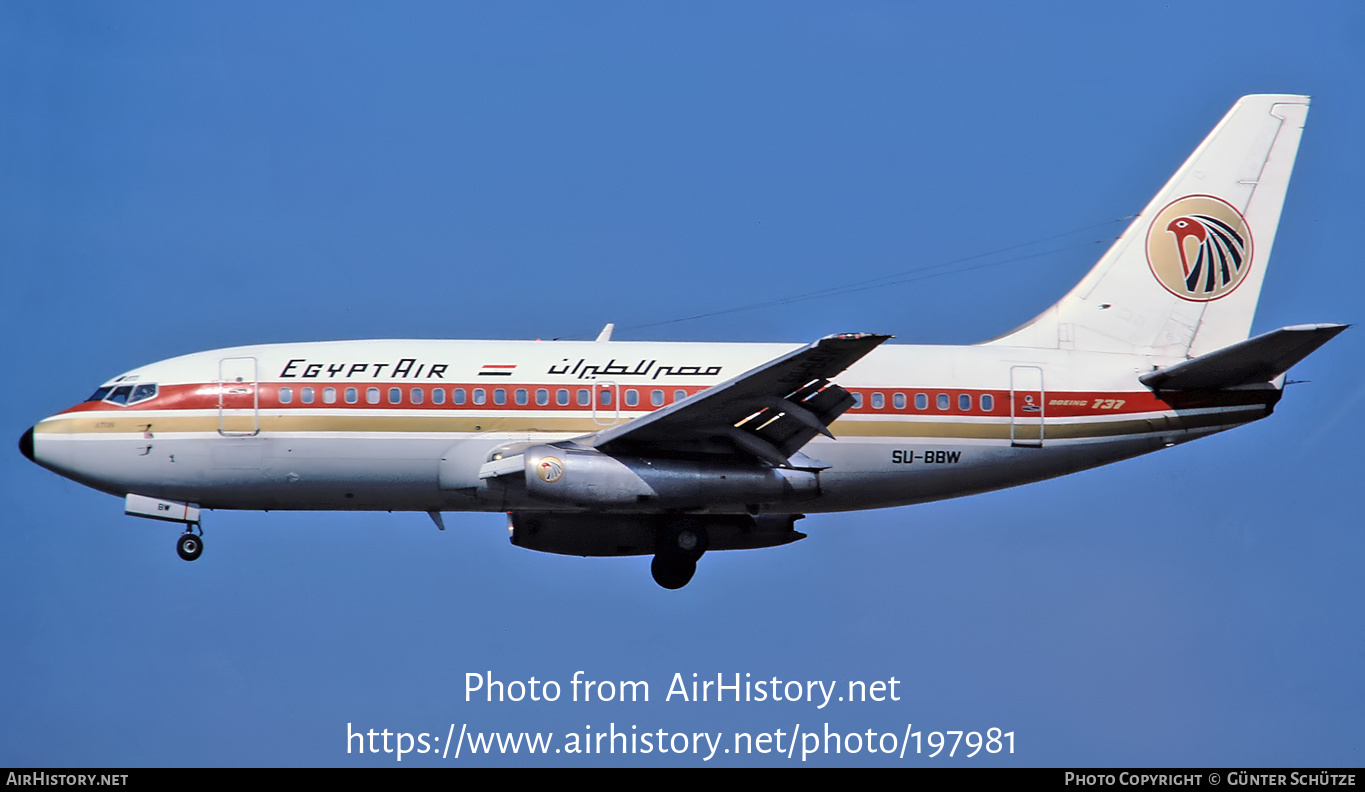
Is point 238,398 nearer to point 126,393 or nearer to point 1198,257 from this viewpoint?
point 126,393

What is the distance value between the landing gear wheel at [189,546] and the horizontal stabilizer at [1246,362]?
63.4ft

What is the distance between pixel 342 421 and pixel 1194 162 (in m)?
19.4

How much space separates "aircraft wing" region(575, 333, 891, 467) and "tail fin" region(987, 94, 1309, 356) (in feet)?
20.0

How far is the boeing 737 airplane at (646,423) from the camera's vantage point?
35531 mm

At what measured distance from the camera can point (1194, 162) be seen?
40.8m

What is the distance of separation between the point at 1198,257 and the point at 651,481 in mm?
13485

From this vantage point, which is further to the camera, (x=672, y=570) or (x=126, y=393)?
(x=672, y=570)

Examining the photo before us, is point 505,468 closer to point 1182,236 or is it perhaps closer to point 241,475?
point 241,475

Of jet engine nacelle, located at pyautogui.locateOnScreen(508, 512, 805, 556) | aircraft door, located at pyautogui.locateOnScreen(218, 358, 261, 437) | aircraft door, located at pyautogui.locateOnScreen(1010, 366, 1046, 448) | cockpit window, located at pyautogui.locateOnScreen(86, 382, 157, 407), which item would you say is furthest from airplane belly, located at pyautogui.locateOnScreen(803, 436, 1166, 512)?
cockpit window, located at pyautogui.locateOnScreen(86, 382, 157, 407)

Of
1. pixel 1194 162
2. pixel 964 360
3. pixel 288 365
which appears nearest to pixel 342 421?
pixel 288 365

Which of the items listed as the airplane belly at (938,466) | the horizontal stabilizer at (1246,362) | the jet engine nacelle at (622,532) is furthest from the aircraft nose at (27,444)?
the horizontal stabilizer at (1246,362)

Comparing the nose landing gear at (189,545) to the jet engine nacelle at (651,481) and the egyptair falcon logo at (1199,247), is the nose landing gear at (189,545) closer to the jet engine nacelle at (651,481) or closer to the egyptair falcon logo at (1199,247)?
the jet engine nacelle at (651,481)

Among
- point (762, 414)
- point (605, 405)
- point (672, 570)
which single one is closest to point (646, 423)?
point (605, 405)

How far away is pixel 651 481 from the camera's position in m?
35.6
